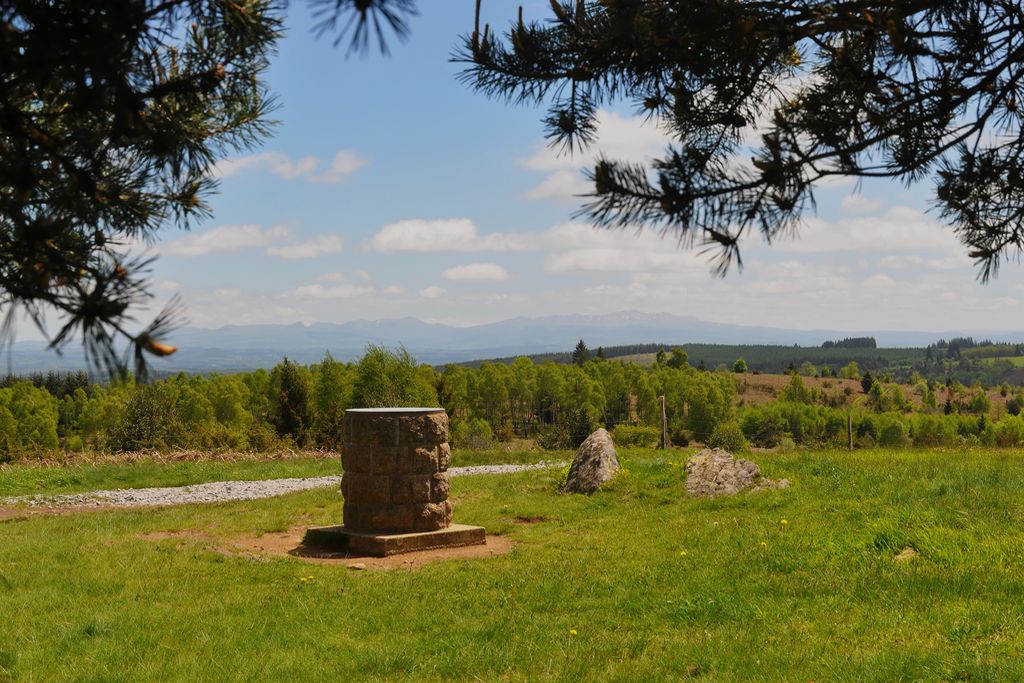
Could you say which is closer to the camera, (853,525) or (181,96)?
(181,96)

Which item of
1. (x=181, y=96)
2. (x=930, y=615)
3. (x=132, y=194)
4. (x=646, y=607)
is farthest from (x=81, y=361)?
(x=930, y=615)

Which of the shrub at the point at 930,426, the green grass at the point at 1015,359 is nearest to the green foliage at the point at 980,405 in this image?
the shrub at the point at 930,426

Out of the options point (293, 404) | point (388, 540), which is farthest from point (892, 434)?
point (388, 540)

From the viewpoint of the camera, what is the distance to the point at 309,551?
1166cm

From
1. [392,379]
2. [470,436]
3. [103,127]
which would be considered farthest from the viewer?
[392,379]

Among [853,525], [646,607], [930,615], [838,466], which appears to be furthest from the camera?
[838,466]

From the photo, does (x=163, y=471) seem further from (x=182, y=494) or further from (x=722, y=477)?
(x=722, y=477)

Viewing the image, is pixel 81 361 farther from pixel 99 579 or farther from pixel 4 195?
pixel 99 579

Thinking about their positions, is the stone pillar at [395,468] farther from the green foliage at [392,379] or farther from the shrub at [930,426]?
the shrub at [930,426]

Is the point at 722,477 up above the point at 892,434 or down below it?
above

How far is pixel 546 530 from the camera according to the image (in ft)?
41.5

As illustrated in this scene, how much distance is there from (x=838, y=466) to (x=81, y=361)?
46.3ft

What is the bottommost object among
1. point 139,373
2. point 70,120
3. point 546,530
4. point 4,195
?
point 546,530

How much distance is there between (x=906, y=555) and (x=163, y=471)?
16.9m
